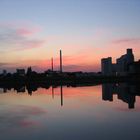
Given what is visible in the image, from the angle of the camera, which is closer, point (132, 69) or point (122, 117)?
point (122, 117)

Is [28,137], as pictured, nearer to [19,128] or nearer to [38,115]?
[19,128]

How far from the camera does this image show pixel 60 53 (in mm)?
113188

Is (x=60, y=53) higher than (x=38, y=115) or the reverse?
higher

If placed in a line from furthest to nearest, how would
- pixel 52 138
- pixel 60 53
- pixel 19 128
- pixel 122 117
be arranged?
pixel 60 53 < pixel 122 117 < pixel 19 128 < pixel 52 138

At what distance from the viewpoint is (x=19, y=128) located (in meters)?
17.4

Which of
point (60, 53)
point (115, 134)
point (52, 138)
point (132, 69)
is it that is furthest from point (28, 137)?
point (132, 69)

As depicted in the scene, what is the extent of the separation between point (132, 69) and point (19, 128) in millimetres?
109698

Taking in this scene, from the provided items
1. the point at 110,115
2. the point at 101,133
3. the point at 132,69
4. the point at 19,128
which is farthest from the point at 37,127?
the point at 132,69

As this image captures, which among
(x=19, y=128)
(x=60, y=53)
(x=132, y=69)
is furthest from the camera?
(x=132, y=69)

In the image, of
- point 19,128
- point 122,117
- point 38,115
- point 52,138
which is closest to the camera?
point 52,138

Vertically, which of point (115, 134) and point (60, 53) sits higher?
point (60, 53)

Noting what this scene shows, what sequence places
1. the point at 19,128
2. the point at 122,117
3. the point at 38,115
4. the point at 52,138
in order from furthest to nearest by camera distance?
the point at 38,115 → the point at 122,117 → the point at 19,128 → the point at 52,138

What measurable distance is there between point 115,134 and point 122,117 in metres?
5.73

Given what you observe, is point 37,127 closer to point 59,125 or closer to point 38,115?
point 59,125
